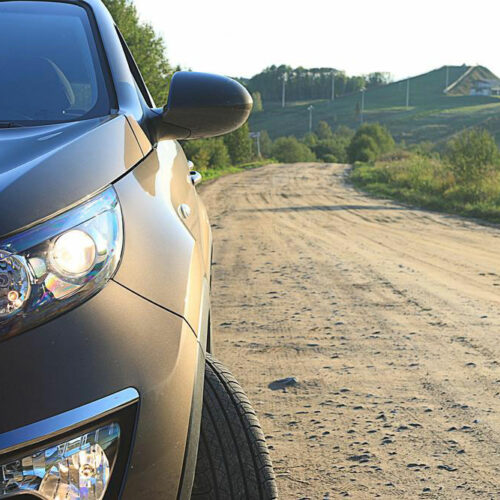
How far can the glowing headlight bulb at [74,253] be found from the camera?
130 centimetres

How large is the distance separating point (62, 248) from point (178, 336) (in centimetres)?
28

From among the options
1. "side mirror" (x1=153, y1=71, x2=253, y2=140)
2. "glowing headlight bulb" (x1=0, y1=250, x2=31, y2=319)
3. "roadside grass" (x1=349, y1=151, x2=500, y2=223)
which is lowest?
"roadside grass" (x1=349, y1=151, x2=500, y2=223)

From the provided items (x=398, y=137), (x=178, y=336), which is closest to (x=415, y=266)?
(x=178, y=336)

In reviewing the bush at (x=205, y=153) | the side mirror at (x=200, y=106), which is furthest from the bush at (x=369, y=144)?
the side mirror at (x=200, y=106)

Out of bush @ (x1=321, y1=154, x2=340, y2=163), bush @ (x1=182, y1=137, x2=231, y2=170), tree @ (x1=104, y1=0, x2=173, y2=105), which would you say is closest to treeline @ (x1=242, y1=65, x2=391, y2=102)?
bush @ (x1=321, y1=154, x2=340, y2=163)

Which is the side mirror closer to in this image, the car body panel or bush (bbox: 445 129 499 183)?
the car body panel

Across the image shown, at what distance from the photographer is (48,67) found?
2.25m

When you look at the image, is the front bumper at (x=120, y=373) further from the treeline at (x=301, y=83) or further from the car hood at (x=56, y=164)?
the treeline at (x=301, y=83)

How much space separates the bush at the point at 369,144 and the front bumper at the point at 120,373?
6796 cm

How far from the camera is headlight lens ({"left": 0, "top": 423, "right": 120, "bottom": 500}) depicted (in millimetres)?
1180

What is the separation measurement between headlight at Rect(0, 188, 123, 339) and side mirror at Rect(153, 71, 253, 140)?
0.76 meters

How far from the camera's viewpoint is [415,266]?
7715 millimetres

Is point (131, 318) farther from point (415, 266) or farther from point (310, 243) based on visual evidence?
point (310, 243)

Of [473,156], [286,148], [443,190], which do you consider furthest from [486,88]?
[473,156]
